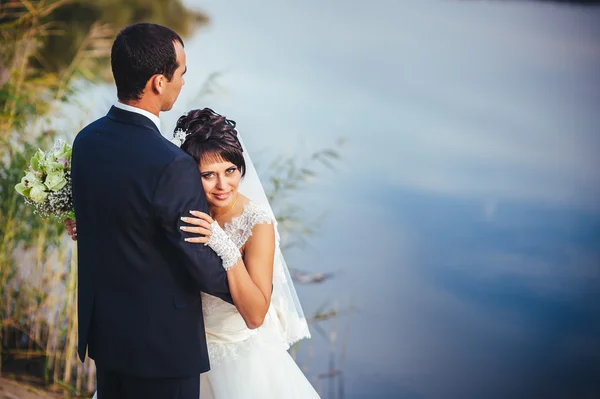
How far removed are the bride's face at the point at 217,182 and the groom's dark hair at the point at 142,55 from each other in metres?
0.40

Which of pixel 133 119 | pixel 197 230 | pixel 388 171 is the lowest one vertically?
pixel 197 230

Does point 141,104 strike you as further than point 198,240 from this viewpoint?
Yes

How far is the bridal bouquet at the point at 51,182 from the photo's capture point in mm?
2633

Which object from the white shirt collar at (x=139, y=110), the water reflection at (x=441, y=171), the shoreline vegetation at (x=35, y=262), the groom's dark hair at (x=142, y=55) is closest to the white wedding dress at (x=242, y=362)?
the white shirt collar at (x=139, y=110)

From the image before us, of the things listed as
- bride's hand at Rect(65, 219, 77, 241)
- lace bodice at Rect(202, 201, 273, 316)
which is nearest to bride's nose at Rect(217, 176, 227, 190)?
lace bodice at Rect(202, 201, 273, 316)

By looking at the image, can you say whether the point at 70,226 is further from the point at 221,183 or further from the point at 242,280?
the point at 242,280

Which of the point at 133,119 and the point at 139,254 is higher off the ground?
the point at 133,119

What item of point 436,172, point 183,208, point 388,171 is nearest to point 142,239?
point 183,208

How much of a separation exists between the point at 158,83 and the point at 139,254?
51cm

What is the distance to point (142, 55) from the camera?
2.25m

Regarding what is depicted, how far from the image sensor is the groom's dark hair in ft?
7.39

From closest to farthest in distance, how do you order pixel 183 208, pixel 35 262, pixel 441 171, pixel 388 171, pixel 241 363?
1. pixel 183 208
2. pixel 241 363
3. pixel 35 262
4. pixel 388 171
5. pixel 441 171

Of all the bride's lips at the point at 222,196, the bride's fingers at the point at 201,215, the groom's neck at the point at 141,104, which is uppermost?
the groom's neck at the point at 141,104

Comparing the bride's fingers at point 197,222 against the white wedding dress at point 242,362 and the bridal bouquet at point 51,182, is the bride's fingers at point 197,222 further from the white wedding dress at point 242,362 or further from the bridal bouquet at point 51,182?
the bridal bouquet at point 51,182
